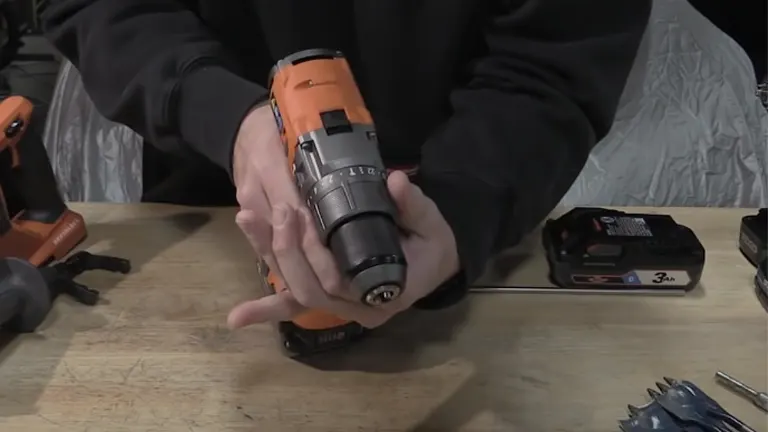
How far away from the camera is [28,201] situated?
77 cm

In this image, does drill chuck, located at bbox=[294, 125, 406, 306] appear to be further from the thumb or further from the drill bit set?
the drill bit set

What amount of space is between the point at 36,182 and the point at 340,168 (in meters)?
0.37

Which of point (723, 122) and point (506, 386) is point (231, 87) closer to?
point (506, 386)

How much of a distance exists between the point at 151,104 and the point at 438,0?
255 mm

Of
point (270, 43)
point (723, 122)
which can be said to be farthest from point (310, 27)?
point (723, 122)

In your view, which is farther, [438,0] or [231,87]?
[438,0]

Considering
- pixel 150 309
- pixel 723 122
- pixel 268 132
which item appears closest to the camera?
pixel 268 132

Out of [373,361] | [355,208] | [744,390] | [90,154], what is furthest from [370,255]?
[90,154]

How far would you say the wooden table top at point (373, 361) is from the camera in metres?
0.61

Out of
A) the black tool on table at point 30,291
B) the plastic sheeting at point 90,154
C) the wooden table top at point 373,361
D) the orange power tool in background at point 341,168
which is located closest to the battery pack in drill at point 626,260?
the wooden table top at point 373,361

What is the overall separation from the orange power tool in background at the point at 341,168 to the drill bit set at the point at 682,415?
0.21 meters

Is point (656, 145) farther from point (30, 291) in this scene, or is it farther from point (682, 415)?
point (30, 291)

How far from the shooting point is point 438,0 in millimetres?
756

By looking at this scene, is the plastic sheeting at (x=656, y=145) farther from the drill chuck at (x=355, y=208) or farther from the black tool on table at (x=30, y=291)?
the drill chuck at (x=355, y=208)
